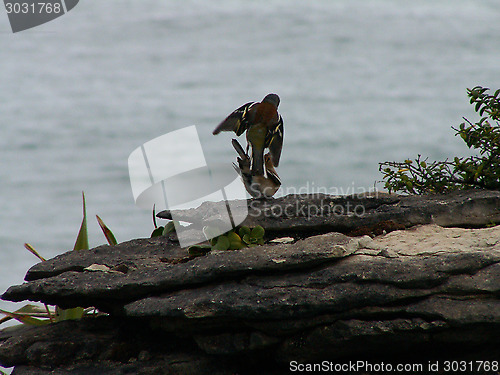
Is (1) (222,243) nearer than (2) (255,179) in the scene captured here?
Yes

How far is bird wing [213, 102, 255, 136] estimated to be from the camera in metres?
4.39

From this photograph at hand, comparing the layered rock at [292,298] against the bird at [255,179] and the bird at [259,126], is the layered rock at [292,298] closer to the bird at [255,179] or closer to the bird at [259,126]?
the bird at [255,179]

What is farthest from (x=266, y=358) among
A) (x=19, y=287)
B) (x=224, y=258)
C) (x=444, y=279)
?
(x=19, y=287)

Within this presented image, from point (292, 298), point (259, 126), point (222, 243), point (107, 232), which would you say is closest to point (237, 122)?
point (259, 126)

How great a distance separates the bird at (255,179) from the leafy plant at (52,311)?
1.52 m

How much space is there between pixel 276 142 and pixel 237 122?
33cm

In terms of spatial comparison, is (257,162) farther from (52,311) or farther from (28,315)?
(52,311)

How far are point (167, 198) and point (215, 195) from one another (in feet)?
1.17

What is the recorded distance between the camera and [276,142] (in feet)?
14.7

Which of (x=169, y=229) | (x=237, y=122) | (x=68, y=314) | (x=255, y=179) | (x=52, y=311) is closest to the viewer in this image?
(x=237, y=122)

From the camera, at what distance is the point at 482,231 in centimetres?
392

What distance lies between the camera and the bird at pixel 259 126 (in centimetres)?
432

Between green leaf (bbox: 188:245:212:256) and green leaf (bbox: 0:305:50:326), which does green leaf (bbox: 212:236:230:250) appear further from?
green leaf (bbox: 0:305:50:326)

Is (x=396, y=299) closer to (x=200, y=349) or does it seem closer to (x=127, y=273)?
(x=200, y=349)
